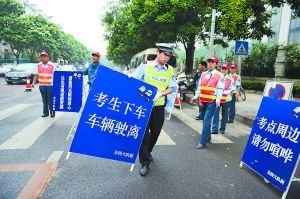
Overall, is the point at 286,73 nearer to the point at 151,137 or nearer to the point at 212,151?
the point at 212,151

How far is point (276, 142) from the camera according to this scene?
4.53 metres

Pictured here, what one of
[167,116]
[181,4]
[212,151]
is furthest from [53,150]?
[181,4]

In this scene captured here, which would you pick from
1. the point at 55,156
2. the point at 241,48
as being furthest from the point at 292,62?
the point at 55,156

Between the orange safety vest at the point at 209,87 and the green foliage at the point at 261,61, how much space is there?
19223 millimetres

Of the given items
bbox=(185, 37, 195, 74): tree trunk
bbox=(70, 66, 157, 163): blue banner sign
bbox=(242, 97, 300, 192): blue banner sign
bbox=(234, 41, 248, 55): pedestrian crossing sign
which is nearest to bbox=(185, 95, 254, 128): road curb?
bbox=(234, 41, 248, 55): pedestrian crossing sign

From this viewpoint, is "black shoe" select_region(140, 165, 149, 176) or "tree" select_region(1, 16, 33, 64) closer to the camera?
"black shoe" select_region(140, 165, 149, 176)

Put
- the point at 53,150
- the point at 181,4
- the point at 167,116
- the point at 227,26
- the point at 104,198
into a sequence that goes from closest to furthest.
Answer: the point at 104,198, the point at 53,150, the point at 227,26, the point at 167,116, the point at 181,4

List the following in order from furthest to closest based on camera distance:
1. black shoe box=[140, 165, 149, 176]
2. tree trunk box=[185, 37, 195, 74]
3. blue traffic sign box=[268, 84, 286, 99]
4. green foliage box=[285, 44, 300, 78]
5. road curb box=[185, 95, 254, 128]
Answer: tree trunk box=[185, 37, 195, 74]
green foliage box=[285, 44, 300, 78]
road curb box=[185, 95, 254, 128]
blue traffic sign box=[268, 84, 286, 99]
black shoe box=[140, 165, 149, 176]

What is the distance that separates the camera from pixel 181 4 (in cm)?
2130

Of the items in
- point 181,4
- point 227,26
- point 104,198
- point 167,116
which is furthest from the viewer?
point 181,4

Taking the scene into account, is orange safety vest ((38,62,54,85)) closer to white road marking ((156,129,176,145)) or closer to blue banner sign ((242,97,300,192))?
white road marking ((156,129,176,145))

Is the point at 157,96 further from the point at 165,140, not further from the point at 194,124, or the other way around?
the point at 194,124

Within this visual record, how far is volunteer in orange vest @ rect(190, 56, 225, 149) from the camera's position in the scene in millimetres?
6512

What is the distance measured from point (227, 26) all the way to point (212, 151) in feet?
15.7
